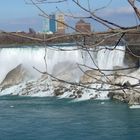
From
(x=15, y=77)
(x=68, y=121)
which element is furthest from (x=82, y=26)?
(x=15, y=77)

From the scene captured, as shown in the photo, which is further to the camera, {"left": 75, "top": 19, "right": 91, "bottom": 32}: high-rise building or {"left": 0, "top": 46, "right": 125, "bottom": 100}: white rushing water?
{"left": 0, "top": 46, "right": 125, "bottom": 100}: white rushing water

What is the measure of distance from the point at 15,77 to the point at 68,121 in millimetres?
10929

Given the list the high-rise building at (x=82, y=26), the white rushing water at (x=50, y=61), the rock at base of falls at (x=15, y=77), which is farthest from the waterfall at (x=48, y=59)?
the high-rise building at (x=82, y=26)

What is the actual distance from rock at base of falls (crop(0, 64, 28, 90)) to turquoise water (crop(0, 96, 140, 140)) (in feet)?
16.9

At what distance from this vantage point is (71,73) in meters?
21.7

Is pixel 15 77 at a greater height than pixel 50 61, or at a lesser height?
lesser

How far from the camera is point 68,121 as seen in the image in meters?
12.8

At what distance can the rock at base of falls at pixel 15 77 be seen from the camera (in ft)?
74.0

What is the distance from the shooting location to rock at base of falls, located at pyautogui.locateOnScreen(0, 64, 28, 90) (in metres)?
22.6

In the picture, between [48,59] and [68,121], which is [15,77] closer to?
[48,59]

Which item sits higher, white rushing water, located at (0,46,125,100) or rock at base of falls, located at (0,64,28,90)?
white rushing water, located at (0,46,125,100)

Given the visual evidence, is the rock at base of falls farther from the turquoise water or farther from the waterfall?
the turquoise water

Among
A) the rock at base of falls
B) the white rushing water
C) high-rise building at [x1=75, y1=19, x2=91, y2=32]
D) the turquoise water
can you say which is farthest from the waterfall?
high-rise building at [x1=75, y1=19, x2=91, y2=32]

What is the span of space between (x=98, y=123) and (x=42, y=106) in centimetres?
410
